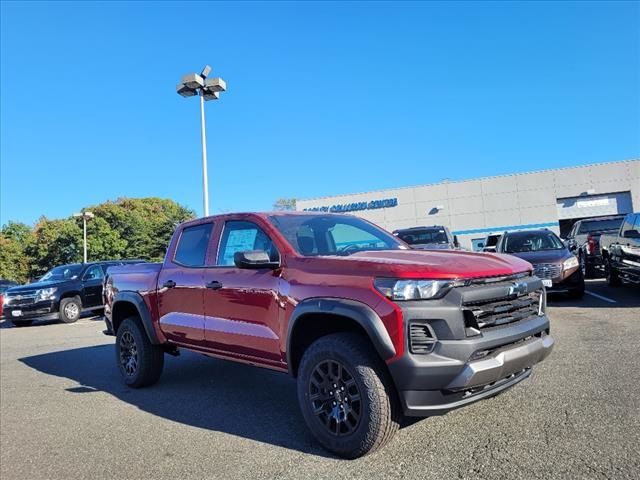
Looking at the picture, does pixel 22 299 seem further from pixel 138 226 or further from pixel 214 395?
pixel 138 226

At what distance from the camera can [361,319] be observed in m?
3.42

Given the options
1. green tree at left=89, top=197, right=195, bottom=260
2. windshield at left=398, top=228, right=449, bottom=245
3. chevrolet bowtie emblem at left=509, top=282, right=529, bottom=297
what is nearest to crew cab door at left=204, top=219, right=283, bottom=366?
chevrolet bowtie emblem at left=509, top=282, right=529, bottom=297

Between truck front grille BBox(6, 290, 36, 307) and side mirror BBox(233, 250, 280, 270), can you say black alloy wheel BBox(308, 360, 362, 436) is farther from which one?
truck front grille BBox(6, 290, 36, 307)

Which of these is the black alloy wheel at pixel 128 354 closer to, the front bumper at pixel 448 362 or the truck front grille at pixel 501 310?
the front bumper at pixel 448 362

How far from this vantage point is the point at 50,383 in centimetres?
681

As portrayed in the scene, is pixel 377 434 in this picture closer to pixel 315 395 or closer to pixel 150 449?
pixel 315 395

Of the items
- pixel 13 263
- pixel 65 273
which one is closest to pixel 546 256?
pixel 65 273

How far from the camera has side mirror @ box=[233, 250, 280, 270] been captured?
160 inches

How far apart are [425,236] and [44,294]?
1111cm

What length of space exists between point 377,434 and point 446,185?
36.3 metres

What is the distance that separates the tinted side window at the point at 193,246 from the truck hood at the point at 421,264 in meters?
1.63

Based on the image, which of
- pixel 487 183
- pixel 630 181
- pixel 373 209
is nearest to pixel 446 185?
pixel 487 183

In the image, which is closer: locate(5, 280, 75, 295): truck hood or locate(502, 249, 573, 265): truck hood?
locate(502, 249, 573, 265): truck hood

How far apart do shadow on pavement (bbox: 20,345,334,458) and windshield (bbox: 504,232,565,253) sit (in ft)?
24.1
